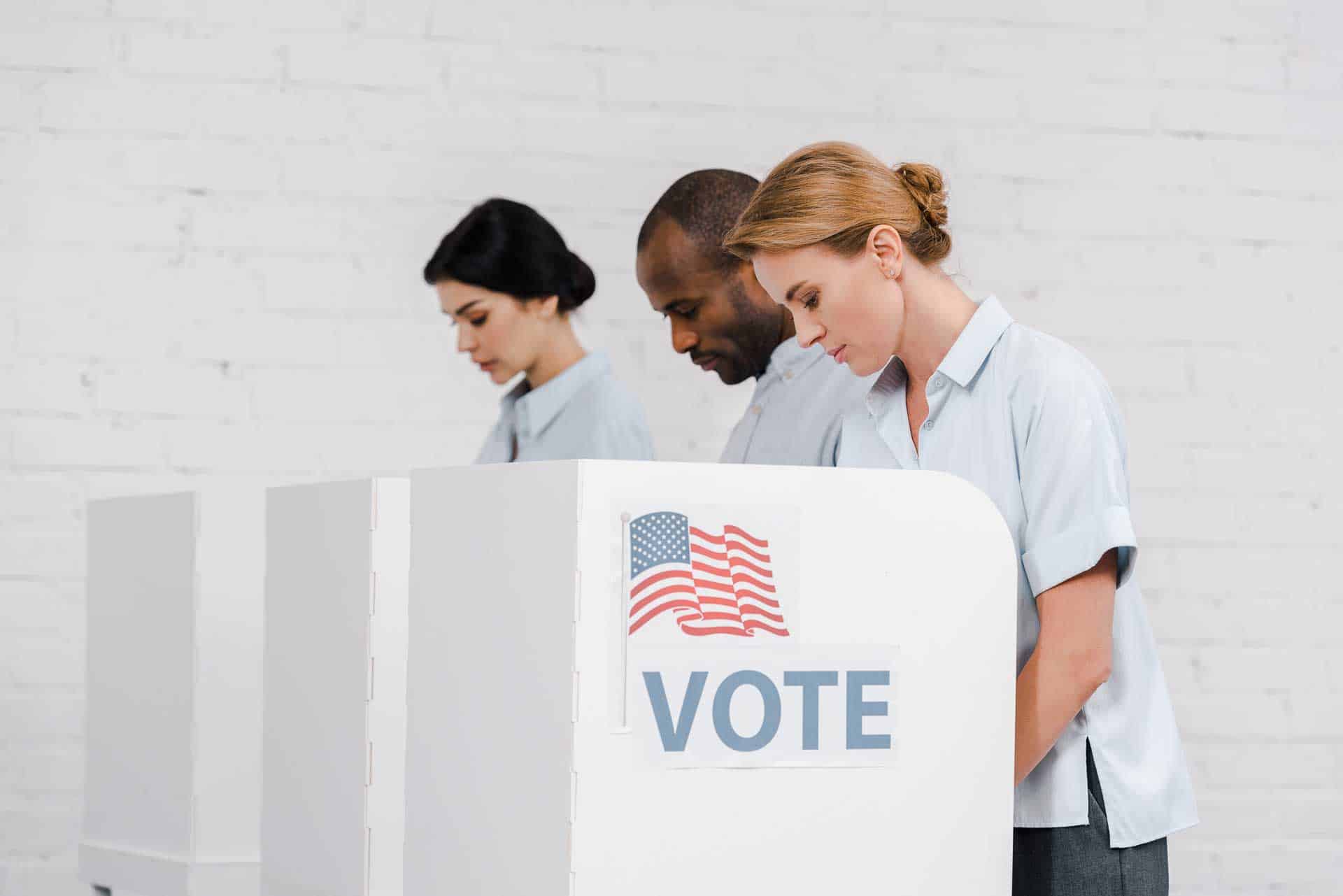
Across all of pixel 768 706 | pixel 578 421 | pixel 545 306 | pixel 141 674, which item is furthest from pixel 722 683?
pixel 545 306

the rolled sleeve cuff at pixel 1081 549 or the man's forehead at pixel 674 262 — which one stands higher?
the man's forehead at pixel 674 262

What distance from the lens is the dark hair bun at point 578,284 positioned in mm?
2490

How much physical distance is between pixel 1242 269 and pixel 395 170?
158 cm

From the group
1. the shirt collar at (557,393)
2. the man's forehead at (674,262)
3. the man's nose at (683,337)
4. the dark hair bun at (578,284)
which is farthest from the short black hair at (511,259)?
the man's nose at (683,337)

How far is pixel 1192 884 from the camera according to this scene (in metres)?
2.84

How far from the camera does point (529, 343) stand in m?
2.42

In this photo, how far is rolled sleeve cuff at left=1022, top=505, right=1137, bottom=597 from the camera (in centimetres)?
107

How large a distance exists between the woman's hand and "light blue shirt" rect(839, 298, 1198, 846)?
2 cm

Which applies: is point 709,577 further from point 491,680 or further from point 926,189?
point 926,189

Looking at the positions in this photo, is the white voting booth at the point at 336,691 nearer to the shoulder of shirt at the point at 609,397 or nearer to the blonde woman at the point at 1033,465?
the blonde woman at the point at 1033,465

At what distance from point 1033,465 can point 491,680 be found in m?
0.43

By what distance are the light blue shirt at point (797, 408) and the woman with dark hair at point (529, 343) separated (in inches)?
12.1

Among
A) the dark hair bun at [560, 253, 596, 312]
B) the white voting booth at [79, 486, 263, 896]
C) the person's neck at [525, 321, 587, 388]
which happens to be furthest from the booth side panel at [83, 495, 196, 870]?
the dark hair bun at [560, 253, 596, 312]

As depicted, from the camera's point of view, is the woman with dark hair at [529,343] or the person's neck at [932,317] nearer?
the person's neck at [932,317]
